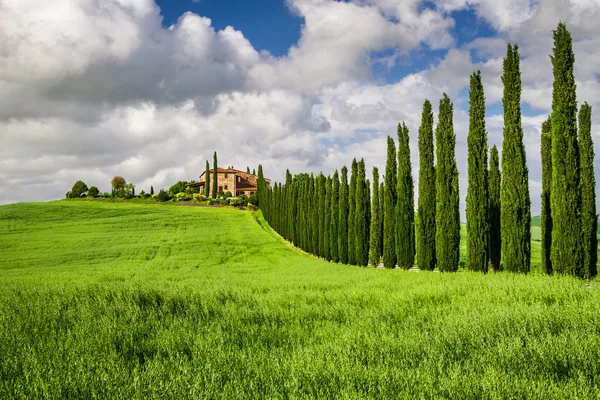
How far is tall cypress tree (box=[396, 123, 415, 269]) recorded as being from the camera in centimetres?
2222

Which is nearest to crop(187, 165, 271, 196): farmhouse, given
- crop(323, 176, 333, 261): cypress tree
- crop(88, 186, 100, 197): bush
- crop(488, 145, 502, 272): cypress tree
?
crop(88, 186, 100, 197): bush

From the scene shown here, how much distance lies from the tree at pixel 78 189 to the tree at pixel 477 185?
231 ft

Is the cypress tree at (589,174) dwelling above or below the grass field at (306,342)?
above

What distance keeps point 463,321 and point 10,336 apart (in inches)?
279

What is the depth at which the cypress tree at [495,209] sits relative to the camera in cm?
1866

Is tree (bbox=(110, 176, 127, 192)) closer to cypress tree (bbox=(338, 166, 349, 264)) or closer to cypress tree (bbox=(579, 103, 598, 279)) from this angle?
cypress tree (bbox=(338, 166, 349, 264))

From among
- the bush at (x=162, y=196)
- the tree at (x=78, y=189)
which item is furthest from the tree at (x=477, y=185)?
the tree at (x=78, y=189)

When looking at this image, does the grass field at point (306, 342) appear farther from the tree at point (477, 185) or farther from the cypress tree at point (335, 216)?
the cypress tree at point (335, 216)

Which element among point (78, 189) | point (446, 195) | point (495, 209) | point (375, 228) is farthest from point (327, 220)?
point (78, 189)

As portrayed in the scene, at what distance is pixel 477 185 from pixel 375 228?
9.56 meters

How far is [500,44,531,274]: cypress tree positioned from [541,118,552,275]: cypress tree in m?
4.33

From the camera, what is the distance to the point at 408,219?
22.5 metres

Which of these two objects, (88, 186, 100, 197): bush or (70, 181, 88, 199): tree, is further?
(70, 181, 88, 199): tree

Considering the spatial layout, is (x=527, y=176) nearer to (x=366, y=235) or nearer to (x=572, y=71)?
(x=572, y=71)
